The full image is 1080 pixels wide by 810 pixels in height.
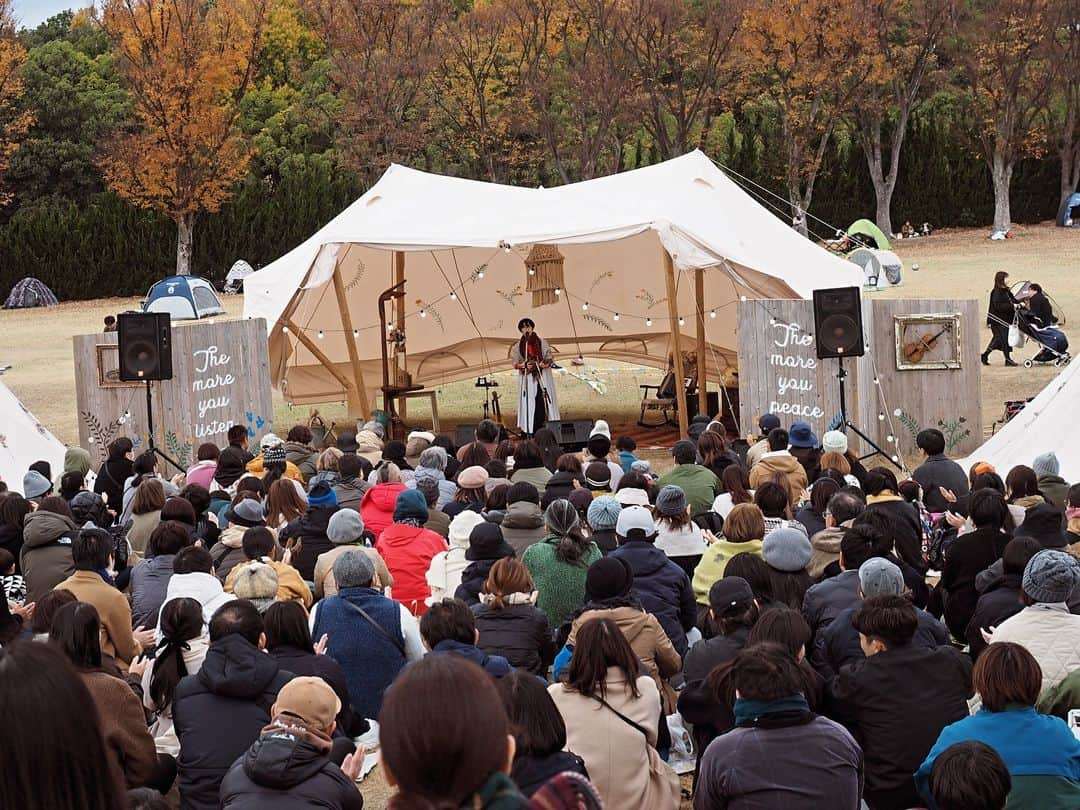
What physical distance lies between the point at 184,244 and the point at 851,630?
3290 cm

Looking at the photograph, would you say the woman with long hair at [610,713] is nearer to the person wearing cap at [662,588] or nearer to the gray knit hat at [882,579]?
the gray knit hat at [882,579]

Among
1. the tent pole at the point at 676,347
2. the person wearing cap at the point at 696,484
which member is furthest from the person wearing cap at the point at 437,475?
the tent pole at the point at 676,347

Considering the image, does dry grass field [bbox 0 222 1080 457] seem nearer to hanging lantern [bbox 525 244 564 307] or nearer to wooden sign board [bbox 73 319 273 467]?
hanging lantern [bbox 525 244 564 307]

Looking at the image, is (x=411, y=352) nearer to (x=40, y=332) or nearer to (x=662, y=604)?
(x=662, y=604)

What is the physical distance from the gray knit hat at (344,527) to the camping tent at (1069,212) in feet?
109

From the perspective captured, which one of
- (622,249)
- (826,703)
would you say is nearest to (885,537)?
(826,703)

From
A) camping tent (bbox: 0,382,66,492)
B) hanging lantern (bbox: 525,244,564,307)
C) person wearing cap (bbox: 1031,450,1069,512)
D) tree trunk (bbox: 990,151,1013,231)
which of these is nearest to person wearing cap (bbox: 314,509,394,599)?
person wearing cap (bbox: 1031,450,1069,512)

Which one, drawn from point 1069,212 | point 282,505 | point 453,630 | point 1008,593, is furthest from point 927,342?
point 1069,212

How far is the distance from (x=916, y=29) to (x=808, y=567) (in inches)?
1339

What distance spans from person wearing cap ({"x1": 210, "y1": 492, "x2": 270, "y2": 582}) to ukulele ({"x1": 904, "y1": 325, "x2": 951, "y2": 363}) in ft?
23.1

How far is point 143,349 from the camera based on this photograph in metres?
11.7

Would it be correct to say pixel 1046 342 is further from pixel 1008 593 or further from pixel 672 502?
pixel 1008 593

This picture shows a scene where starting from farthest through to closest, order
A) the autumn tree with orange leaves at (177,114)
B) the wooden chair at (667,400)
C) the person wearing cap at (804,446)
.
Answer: the autumn tree with orange leaves at (177,114), the wooden chair at (667,400), the person wearing cap at (804,446)

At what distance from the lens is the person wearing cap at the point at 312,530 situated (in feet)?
23.3
